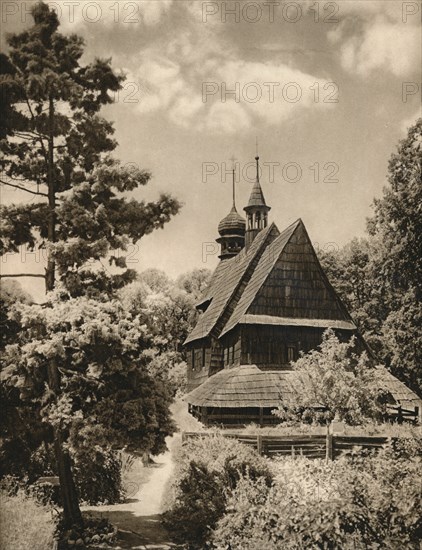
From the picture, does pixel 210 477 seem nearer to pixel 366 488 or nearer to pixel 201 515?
pixel 201 515

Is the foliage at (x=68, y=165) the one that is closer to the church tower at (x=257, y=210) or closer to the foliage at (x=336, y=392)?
the foliage at (x=336, y=392)

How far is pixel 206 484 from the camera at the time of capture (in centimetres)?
1470

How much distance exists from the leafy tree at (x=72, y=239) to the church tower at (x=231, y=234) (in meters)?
28.6

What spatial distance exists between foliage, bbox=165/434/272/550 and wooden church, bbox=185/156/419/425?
7.25 m

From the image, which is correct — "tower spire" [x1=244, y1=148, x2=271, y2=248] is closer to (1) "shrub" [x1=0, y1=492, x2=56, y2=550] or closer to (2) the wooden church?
(2) the wooden church

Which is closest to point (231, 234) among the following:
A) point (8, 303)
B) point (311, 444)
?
point (311, 444)

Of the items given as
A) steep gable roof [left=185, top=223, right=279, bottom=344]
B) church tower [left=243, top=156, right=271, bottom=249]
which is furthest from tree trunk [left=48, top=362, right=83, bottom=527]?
church tower [left=243, top=156, right=271, bottom=249]

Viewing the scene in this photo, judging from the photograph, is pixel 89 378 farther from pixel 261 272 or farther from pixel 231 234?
pixel 231 234

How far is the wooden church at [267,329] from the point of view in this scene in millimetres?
24281

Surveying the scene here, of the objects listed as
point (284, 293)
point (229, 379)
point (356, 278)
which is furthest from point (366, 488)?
point (356, 278)

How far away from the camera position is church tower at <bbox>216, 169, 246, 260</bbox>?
1686 inches

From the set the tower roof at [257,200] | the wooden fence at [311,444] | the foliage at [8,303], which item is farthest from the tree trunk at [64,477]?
the tower roof at [257,200]

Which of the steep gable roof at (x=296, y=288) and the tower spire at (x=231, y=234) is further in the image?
the tower spire at (x=231, y=234)

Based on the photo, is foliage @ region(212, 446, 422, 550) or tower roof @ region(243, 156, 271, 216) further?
tower roof @ region(243, 156, 271, 216)
